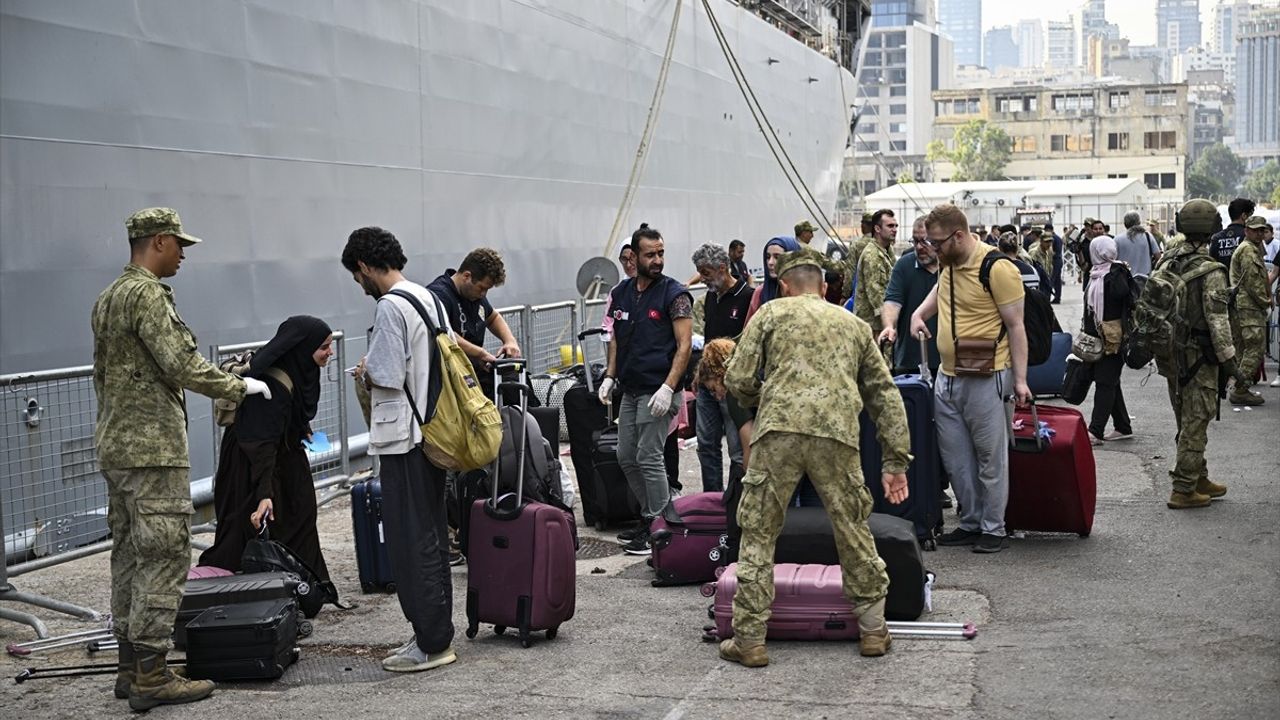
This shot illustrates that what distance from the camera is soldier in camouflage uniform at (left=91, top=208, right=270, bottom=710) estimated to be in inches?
222

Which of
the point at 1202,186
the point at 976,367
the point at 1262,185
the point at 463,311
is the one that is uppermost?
the point at 1262,185

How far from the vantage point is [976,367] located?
304 inches

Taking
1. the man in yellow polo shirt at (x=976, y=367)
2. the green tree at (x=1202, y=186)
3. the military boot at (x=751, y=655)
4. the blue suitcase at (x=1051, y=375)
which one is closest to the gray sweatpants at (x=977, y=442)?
the man in yellow polo shirt at (x=976, y=367)

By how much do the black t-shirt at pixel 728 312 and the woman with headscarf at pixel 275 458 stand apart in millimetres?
2986

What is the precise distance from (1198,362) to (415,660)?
5469 millimetres

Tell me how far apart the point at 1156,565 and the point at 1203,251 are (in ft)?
8.69

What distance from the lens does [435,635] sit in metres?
6.03

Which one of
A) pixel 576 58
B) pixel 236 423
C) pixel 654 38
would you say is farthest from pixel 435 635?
pixel 654 38

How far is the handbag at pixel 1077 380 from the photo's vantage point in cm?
1219

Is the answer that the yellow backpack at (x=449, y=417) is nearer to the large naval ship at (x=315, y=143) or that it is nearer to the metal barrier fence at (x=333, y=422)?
the large naval ship at (x=315, y=143)

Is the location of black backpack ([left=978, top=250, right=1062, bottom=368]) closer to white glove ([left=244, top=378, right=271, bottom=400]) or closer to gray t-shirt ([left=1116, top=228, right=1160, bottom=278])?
white glove ([left=244, top=378, right=271, bottom=400])

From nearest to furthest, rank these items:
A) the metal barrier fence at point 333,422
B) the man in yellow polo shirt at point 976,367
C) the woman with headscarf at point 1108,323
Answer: the man in yellow polo shirt at point 976,367, the metal barrier fence at point 333,422, the woman with headscarf at point 1108,323

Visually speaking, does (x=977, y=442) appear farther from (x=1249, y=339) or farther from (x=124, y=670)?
(x=124, y=670)

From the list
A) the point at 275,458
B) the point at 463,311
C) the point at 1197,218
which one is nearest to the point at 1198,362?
the point at 1197,218
